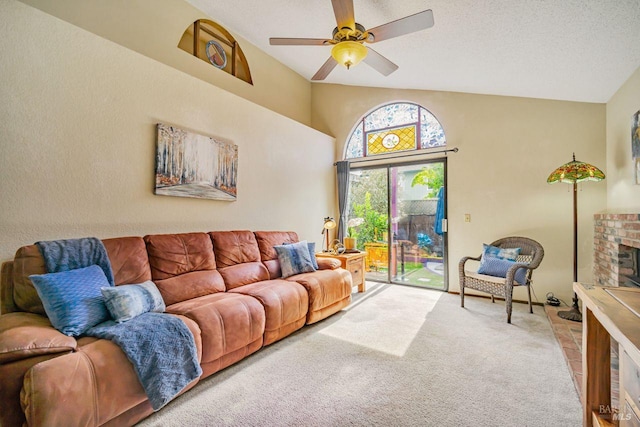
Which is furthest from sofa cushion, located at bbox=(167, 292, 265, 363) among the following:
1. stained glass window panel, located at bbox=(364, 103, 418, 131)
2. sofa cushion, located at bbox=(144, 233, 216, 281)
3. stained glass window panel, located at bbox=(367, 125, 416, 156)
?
stained glass window panel, located at bbox=(364, 103, 418, 131)

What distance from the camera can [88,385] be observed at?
1.39m

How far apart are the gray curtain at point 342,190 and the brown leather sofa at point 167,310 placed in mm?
1517

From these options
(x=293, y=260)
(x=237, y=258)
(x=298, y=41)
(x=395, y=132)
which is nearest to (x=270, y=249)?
(x=293, y=260)

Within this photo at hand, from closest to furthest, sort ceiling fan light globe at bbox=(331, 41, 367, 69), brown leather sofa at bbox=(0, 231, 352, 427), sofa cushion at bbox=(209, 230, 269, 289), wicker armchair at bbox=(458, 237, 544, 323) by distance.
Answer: brown leather sofa at bbox=(0, 231, 352, 427) → ceiling fan light globe at bbox=(331, 41, 367, 69) → sofa cushion at bbox=(209, 230, 269, 289) → wicker armchair at bbox=(458, 237, 544, 323)

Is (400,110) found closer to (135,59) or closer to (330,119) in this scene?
(330,119)

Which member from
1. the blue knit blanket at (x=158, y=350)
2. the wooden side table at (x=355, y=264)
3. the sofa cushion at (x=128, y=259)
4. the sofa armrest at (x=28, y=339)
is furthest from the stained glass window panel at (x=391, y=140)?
the sofa armrest at (x=28, y=339)

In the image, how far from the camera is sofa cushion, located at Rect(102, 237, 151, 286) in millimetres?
2219

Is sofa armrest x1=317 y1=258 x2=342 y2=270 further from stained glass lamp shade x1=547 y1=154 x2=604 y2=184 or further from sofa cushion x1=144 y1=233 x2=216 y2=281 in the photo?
stained glass lamp shade x1=547 y1=154 x2=604 y2=184

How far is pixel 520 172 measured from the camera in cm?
398

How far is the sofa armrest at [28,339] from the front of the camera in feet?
4.34

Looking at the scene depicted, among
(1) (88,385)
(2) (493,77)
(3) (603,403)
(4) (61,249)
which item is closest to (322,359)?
(1) (88,385)

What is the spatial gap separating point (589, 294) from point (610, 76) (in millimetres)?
2733

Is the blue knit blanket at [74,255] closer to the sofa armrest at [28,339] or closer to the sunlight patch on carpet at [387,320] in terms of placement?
the sofa armrest at [28,339]

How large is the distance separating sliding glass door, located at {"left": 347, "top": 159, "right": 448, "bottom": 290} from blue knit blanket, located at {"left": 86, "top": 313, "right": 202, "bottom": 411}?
331 centimetres
